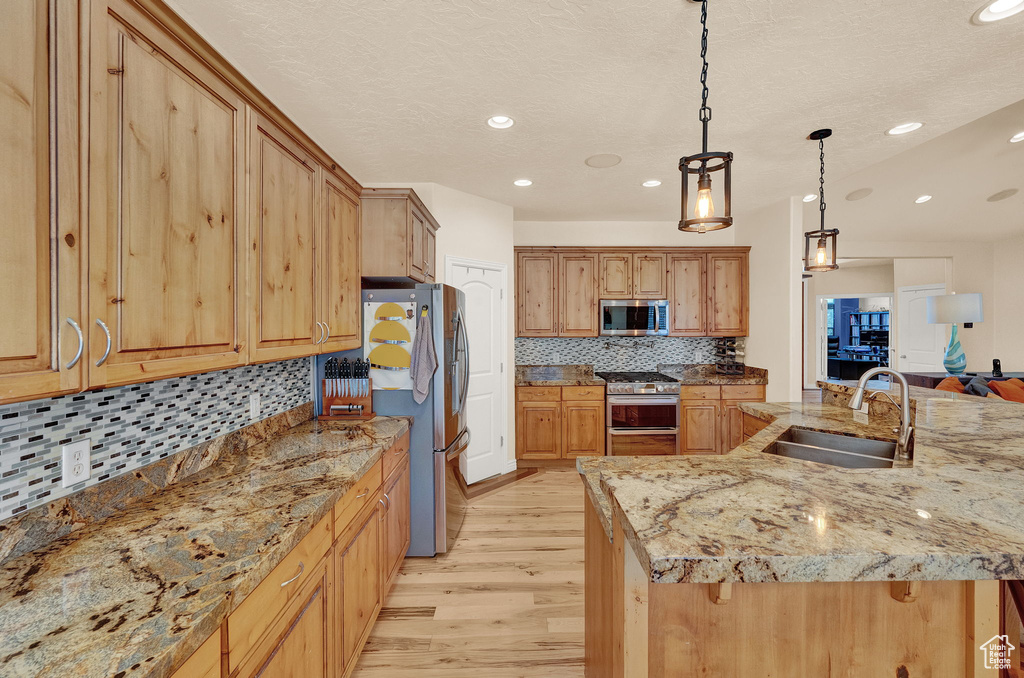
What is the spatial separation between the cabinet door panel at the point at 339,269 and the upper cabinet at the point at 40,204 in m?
1.20

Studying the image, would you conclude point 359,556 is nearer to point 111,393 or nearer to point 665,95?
point 111,393

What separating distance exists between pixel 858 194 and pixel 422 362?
15.7 ft

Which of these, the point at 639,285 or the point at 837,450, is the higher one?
the point at 639,285

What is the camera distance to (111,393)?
1.33m

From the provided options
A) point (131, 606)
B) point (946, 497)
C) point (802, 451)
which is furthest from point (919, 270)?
point (131, 606)

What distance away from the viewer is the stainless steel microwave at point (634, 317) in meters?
4.52

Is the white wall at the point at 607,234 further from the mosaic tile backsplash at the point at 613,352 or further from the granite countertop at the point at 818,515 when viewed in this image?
the granite countertop at the point at 818,515

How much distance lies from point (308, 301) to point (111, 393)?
0.78m

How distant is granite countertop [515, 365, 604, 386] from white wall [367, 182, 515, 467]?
12.6 inches

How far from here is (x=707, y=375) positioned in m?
4.64

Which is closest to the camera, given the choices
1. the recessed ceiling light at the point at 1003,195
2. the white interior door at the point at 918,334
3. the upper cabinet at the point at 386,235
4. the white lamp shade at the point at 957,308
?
the upper cabinet at the point at 386,235

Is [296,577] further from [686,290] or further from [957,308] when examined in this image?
[957,308]

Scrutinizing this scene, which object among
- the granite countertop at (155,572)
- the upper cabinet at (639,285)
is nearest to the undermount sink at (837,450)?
the granite countertop at (155,572)

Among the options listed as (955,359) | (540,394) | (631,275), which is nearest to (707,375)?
(631,275)
